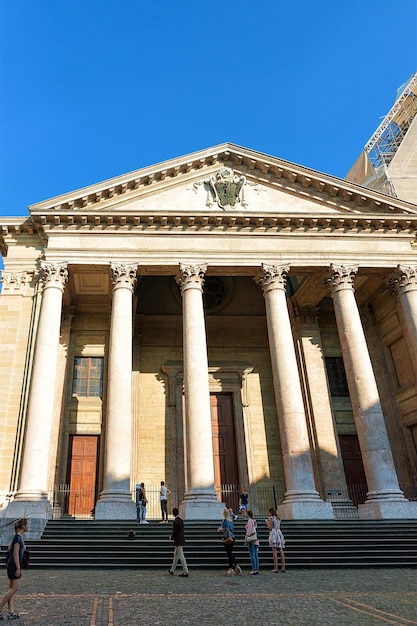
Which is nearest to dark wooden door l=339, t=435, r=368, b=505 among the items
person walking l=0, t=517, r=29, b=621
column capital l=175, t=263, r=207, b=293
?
column capital l=175, t=263, r=207, b=293

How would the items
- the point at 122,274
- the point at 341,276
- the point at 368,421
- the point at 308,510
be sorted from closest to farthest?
1. the point at 308,510
2. the point at 368,421
3. the point at 122,274
4. the point at 341,276

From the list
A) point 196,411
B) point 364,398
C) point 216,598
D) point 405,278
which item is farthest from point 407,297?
point 216,598

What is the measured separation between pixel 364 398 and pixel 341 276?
5376 mm

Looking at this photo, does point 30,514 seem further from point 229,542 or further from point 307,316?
point 307,316

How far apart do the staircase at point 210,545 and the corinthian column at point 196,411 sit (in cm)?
110

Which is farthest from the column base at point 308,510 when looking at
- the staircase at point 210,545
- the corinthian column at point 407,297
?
the corinthian column at point 407,297

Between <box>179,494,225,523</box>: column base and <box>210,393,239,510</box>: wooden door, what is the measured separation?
536 centimetres

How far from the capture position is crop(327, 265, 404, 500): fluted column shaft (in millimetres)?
17266

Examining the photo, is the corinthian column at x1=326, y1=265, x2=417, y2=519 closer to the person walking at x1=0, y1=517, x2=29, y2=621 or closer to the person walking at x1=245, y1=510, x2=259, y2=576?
A: the person walking at x1=245, y1=510, x2=259, y2=576

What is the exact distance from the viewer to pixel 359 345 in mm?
19078

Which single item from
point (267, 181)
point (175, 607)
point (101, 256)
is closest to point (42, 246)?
point (101, 256)

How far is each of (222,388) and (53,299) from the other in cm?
977

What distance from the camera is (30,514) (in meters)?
15.2

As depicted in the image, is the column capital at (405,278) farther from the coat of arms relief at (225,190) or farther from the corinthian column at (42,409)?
the corinthian column at (42,409)
